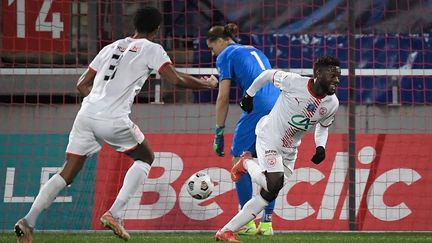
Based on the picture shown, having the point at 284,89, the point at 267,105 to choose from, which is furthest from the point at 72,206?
the point at 284,89

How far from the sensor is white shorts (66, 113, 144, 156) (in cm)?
974

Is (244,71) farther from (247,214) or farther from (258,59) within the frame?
(247,214)

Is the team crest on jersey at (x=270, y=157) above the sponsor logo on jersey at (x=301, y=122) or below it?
below

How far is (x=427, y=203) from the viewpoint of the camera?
45.9ft

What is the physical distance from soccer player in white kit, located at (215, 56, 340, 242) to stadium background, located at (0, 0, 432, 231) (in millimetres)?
3016

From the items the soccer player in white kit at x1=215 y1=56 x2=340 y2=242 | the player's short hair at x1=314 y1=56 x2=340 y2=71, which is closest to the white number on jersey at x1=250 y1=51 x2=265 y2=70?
the soccer player in white kit at x1=215 y1=56 x2=340 y2=242

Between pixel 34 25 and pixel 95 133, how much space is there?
21.4 feet

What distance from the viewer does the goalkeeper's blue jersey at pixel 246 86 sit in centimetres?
1198

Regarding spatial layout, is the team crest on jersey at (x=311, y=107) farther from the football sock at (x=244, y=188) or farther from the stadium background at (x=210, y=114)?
the stadium background at (x=210, y=114)

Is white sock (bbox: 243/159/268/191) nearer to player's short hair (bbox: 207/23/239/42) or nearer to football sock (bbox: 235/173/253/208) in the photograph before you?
football sock (bbox: 235/173/253/208)

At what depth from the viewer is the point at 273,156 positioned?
421 inches

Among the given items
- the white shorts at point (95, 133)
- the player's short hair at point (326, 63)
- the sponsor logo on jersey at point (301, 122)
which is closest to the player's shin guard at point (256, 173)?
the sponsor logo on jersey at point (301, 122)

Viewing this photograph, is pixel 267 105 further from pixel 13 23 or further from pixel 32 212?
pixel 13 23

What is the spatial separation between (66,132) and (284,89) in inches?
200
